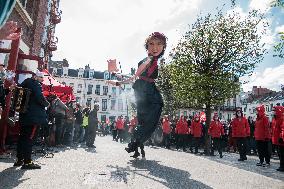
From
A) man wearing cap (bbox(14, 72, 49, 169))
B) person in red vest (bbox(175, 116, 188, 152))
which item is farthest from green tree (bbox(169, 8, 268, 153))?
man wearing cap (bbox(14, 72, 49, 169))

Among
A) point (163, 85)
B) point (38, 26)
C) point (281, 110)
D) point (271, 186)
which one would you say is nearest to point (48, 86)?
point (38, 26)

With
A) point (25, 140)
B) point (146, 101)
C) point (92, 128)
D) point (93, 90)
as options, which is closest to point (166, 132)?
point (92, 128)

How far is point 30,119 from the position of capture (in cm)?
519

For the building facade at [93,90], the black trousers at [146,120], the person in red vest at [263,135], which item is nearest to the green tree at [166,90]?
the person in red vest at [263,135]

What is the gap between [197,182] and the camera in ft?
13.4

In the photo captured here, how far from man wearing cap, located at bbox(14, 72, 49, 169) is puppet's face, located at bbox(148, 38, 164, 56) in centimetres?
263

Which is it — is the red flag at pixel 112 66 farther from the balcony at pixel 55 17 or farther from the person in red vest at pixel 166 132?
the balcony at pixel 55 17

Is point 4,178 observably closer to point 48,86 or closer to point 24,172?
point 24,172

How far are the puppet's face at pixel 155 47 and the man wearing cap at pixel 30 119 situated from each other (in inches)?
103

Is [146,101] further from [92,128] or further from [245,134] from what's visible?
[92,128]

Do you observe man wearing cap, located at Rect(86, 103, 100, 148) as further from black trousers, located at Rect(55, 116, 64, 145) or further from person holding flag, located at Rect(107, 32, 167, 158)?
person holding flag, located at Rect(107, 32, 167, 158)

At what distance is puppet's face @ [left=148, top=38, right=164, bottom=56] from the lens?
271 inches

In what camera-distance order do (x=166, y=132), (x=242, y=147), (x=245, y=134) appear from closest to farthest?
(x=242, y=147)
(x=245, y=134)
(x=166, y=132)

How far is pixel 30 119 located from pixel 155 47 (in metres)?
3.21
